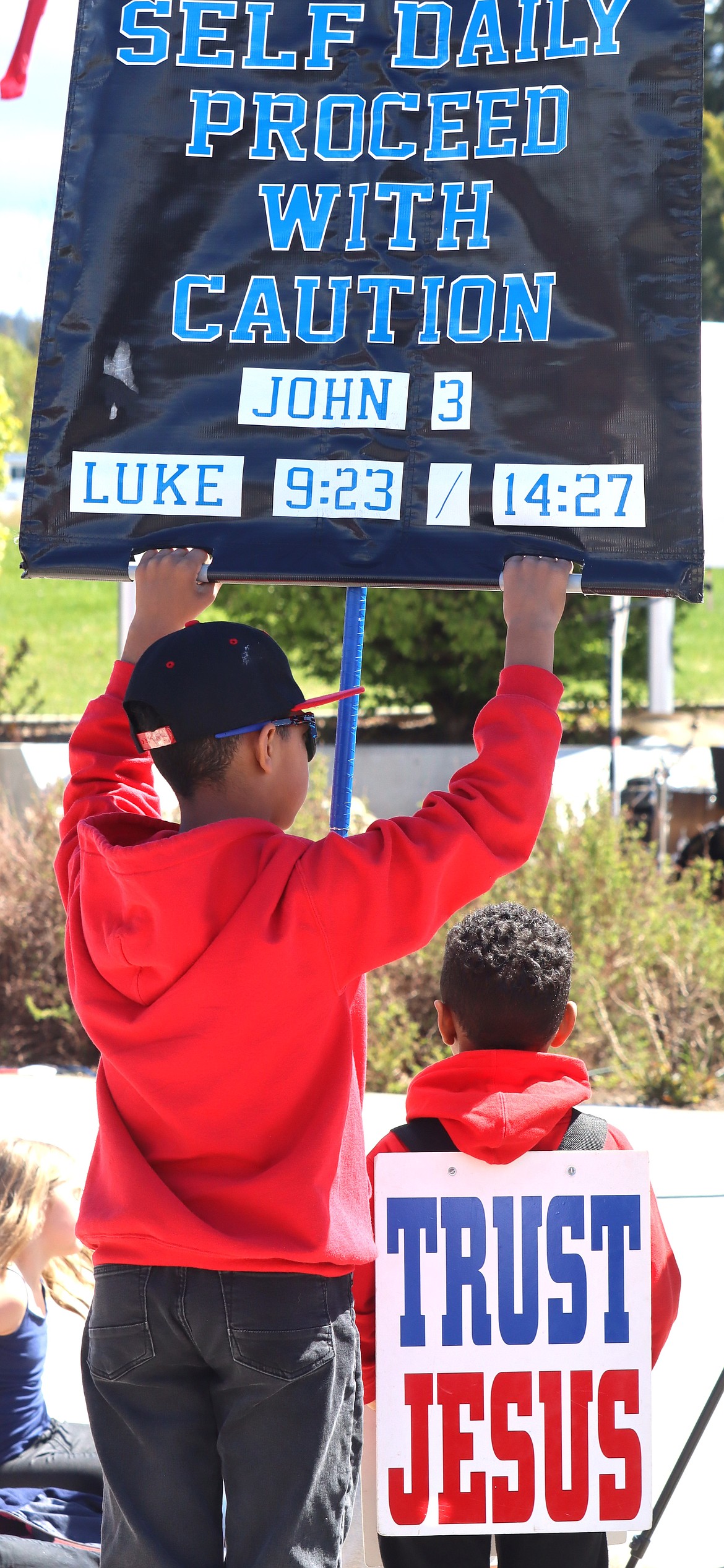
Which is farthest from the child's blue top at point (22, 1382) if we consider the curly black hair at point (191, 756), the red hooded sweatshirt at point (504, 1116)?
the curly black hair at point (191, 756)

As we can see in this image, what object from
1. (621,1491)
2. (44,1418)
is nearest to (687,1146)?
(44,1418)

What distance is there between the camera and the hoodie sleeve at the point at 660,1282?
2.15 metres

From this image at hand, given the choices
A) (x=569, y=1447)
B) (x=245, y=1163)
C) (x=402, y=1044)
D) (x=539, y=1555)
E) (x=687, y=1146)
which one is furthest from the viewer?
(x=402, y=1044)

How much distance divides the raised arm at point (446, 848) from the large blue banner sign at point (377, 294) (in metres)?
0.42

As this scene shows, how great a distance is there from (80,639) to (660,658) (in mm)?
15813

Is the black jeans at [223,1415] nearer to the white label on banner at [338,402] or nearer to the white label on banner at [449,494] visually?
the white label on banner at [449,494]

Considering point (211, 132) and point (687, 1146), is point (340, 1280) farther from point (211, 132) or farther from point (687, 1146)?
point (687, 1146)

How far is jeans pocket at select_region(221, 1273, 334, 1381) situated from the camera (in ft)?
5.51

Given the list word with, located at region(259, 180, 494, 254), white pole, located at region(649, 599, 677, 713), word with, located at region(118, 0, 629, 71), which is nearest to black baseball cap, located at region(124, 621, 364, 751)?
word with, located at region(259, 180, 494, 254)

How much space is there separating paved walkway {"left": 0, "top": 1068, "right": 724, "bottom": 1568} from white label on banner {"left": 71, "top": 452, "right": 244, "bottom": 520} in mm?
1552

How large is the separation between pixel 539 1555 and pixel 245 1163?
0.86 metres

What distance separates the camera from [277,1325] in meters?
1.69

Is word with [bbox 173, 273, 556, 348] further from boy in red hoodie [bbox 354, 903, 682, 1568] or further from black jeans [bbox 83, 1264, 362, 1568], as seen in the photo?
black jeans [bbox 83, 1264, 362, 1568]

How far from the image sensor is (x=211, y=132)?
2316 millimetres
